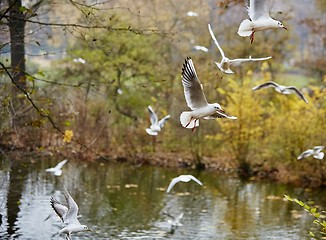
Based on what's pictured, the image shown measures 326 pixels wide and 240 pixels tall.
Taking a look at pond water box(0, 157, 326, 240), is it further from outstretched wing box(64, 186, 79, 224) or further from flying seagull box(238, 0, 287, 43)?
flying seagull box(238, 0, 287, 43)

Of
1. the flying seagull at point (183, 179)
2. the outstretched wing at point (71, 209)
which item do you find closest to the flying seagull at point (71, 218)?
the outstretched wing at point (71, 209)

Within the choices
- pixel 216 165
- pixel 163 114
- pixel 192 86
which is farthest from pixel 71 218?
pixel 163 114

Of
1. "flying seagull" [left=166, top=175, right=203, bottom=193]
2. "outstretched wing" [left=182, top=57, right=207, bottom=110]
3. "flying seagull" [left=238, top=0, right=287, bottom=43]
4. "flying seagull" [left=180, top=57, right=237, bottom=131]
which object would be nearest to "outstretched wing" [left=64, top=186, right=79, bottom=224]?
"flying seagull" [left=180, top=57, right=237, bottom=131]

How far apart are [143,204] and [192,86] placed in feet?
26.9

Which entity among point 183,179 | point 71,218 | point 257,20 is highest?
point 257,20

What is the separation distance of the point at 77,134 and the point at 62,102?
2140mm

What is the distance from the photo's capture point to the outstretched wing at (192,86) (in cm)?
658

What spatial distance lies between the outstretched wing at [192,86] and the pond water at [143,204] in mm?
3914

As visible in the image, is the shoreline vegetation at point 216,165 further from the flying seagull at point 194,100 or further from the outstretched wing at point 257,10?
the outstretched wing at point 257,10

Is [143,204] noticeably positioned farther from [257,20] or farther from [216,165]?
[257,20]

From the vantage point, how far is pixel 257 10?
6695 mm

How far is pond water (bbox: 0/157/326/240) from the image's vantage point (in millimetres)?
11938

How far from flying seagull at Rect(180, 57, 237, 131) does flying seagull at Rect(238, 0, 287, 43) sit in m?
0.63

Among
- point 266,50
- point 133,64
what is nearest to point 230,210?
point 133,64
